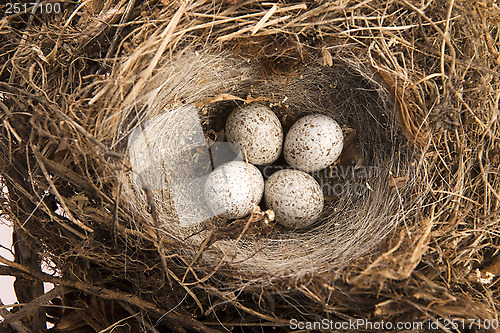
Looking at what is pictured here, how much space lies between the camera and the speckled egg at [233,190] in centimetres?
138

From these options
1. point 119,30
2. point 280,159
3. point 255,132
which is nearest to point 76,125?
point 119,30

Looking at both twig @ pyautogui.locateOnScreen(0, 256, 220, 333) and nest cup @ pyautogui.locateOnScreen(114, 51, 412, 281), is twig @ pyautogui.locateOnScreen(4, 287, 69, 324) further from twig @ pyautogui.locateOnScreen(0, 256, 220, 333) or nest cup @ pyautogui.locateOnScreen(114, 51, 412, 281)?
nest cup @ pyautogui.locateOnScreen(114, 51, 412, 281)

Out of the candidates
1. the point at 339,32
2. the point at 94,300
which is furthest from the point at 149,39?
the point at 94,300

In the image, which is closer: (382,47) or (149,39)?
(149,39)

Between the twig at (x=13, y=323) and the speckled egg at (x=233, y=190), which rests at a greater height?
the speckled egg at (x=233, y=190)

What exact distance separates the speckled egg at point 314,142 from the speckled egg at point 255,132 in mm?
69

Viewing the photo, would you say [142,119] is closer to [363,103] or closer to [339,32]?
[339,32]

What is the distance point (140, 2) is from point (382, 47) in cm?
82

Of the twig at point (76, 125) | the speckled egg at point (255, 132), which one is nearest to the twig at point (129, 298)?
the twig at point (76, 125)

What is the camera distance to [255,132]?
146 cm

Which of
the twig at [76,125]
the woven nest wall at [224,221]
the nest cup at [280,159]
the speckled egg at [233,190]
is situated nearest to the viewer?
the twig at [76,125]

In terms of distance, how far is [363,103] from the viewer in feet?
4.88

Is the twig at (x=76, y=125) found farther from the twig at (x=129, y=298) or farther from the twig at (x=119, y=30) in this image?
the twig at (x=129, y=298)

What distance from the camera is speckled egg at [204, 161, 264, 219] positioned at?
138 centimetres
